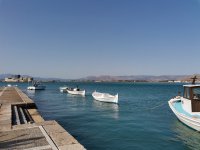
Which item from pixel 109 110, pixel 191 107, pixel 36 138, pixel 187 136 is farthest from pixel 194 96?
pixel 109 110

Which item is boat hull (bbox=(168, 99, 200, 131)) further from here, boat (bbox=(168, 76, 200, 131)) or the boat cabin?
the boat cabin

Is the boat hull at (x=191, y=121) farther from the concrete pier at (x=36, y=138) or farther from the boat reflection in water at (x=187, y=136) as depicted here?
the concrete pier at (x=36, y=138)

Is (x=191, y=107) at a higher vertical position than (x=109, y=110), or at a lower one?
higher

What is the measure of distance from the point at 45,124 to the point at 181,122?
15120mm

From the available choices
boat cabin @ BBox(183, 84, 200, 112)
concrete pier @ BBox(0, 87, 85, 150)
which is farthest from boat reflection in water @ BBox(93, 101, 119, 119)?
concrete pier @ BBox(0, 87, 85, 150)

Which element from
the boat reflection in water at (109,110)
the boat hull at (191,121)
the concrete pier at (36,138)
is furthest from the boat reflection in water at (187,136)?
the concrete pier at (36,138)

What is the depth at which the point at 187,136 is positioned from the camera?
62.1 feet

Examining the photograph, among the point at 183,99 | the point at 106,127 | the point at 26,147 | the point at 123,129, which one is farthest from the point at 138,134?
the point at 26,147

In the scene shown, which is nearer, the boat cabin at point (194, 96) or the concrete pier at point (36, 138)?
the concrete pier at point (36, 138)

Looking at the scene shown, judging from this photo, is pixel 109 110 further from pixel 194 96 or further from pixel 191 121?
pixel 191 121

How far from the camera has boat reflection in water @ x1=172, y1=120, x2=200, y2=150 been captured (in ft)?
54.7

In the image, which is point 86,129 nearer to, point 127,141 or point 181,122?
point 127,141

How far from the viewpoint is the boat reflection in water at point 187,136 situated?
16661 mm

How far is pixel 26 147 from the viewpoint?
10.2 metres
